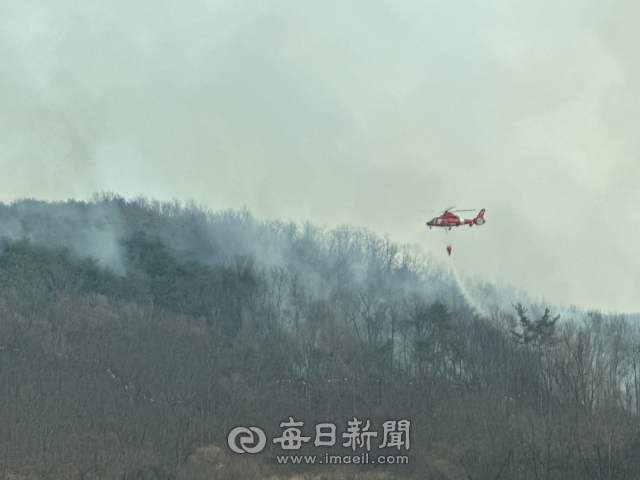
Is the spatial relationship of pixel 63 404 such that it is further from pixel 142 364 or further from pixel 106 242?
pixel 106 242

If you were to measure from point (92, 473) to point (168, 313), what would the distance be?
3961 centimetres

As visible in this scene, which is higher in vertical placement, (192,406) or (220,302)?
(220,302)

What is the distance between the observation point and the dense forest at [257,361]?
4647 centimetres

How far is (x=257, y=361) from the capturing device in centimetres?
7431

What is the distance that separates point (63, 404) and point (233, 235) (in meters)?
47.3

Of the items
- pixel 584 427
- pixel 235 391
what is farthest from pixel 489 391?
→ pixel 235 391

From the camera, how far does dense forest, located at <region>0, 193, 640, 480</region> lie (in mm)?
46469

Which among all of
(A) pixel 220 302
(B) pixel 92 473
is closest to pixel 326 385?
(A) pixel 220 302

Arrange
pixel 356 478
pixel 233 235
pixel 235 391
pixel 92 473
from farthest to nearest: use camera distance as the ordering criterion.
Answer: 1. pixel 233 235
2. pixel 235 391
3. pixel 356 478
4. pixel 92 473

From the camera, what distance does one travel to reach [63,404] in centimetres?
5644

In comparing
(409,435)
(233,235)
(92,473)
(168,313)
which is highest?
(233,235)

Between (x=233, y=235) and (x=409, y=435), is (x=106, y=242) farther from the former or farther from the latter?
(x=409, y=435)

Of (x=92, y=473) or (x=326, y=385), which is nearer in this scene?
(x=92, y=473)

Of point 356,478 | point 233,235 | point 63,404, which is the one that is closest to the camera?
point 356,478
